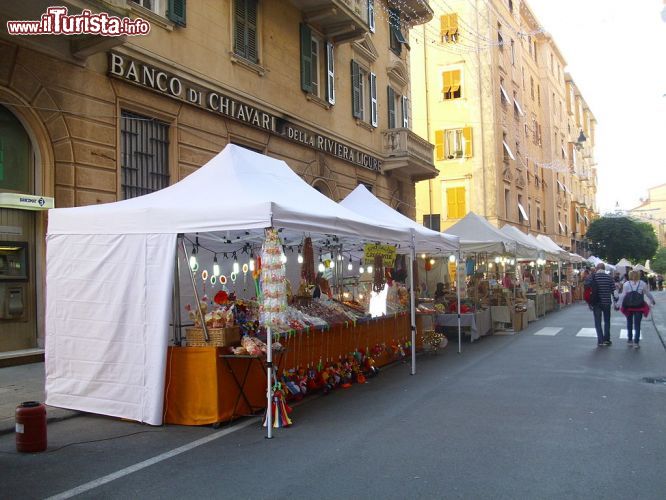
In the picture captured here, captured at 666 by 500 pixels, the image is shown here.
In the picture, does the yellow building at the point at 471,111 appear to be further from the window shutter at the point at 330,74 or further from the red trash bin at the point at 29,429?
the red trash bin at the point at 29,429

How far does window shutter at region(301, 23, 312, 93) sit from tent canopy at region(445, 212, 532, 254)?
567cm

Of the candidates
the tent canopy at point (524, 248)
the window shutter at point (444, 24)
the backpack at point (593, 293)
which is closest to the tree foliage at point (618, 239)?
the window shutter at point (444, 24)

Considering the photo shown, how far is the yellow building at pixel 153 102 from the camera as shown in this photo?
31.6ft

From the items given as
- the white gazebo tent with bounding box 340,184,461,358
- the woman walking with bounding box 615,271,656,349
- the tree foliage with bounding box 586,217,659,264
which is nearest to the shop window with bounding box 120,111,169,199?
the white gazebo tent with bounding box 340,184,461,358

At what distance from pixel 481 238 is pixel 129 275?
12.0 meters

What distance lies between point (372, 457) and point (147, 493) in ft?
6.29

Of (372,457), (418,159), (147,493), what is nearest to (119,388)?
(147,493)

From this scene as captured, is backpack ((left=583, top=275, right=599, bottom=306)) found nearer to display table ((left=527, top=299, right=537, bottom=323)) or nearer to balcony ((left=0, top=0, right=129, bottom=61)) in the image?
display table ((left=527, top=299, right=537, bottom=323))

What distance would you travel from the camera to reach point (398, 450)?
18.5 ft

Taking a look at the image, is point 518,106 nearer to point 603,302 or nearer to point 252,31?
point 252,31

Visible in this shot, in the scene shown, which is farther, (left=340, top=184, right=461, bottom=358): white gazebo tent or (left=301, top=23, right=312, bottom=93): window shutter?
(left=301, top=23, right=312, bottom=93): window shutter

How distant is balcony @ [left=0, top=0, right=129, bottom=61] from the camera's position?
9.03 m

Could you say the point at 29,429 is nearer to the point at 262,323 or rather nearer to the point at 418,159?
the point at 262,323

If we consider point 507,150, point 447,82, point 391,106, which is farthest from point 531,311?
point 447,82
